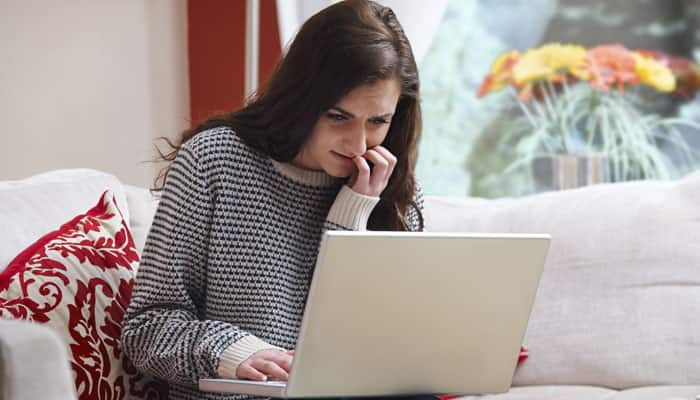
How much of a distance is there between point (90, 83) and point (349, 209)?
1144 millimetres

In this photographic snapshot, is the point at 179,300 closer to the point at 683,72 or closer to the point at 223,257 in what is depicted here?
the point at 223,257

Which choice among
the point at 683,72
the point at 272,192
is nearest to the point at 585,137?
the point at 683,72

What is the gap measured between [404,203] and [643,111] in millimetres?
1763

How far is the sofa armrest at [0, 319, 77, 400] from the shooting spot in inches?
27.4

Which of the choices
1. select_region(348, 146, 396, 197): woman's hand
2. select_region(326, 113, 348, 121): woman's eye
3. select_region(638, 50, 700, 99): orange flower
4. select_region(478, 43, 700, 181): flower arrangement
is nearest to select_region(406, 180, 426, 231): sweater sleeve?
select_region(348, 146, 396, 197): woman's hand

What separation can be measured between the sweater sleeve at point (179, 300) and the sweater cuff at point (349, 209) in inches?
8.3

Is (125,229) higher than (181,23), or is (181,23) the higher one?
(181,23)

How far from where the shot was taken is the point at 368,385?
1.16 meters

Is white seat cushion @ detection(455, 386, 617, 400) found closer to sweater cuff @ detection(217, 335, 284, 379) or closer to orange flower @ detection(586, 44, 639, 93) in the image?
sweater cuff @ detection(217, 335, 284, 379)

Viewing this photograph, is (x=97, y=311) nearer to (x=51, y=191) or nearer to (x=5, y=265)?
(x=5, y=265)

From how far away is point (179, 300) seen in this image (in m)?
1.41

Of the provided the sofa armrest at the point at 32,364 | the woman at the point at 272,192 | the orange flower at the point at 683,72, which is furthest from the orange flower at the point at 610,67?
the sofa armrest at the point at 32,364

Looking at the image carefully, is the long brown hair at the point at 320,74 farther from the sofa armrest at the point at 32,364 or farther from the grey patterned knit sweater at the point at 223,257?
the sofa armrest at the point at 32,364

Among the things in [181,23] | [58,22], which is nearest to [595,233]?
[58,22]
